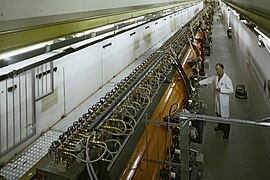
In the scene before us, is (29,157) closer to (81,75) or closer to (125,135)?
(125,135)

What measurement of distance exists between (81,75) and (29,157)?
4.79 feet

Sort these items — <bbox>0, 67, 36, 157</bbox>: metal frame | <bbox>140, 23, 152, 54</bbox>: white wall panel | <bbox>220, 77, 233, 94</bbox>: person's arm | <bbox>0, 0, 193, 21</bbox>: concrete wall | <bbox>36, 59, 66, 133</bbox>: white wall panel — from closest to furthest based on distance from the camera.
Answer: <bbox>0, 0, 193, 21</bbox>: concrete wall, <bbox>0, 67, 36, 157</bbox>: metal frame, <bbox>36, 59, 66, 133</bbox>: white wall panel, <bbox>220, 77, 233, 94</bbox>: person's arm, <bbox>140, 23, 152, 54</bbox>: white wall panel

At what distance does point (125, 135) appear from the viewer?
151cm

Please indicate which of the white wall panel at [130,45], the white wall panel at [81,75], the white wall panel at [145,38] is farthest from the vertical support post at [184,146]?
the white wall panel at [145,38]

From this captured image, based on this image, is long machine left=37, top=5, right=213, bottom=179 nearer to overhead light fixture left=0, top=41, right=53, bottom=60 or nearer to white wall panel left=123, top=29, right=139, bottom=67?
overhead light fixture left=0, top=41, right=53, bottom=60

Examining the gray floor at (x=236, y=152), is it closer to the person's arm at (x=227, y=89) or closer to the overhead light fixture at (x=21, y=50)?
the person's arm at (x=227, y=89)

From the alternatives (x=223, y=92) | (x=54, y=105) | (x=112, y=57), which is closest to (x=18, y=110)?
(x=54, y=105)

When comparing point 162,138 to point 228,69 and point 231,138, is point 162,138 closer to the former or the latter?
point 231,138

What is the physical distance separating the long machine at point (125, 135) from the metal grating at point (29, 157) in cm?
59

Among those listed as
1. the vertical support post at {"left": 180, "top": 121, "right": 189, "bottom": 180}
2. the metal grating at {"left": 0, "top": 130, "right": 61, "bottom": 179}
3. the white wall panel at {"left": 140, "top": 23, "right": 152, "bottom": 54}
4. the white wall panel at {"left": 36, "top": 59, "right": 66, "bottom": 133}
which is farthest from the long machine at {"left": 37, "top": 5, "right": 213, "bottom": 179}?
the white wall panel at {"left": 140, "top": 23, "right": 152, "bottom": 54}

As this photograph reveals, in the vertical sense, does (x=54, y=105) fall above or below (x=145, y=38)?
below

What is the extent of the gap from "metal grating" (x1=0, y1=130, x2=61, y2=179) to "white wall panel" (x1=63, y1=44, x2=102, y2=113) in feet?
2.08

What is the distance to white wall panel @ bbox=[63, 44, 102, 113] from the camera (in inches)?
125

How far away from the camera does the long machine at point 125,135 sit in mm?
1172
